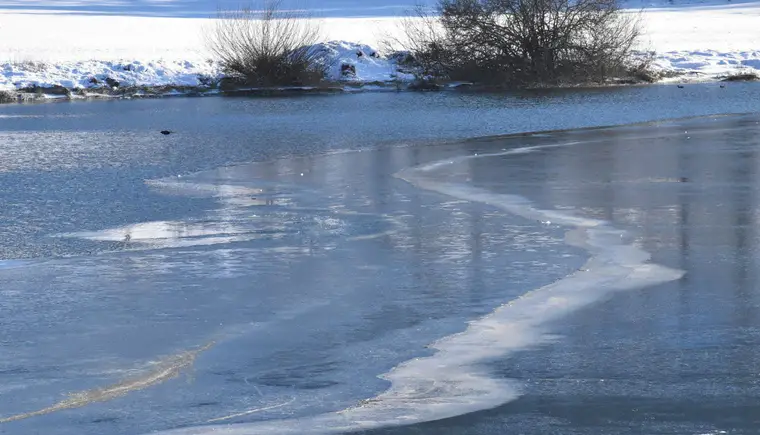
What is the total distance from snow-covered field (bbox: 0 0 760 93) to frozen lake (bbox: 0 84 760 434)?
2677 centimetres

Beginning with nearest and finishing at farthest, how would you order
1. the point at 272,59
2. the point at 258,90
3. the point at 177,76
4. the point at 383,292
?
the point at 383,292, the point at 258,90, the point at 272,59, the point at 177,76

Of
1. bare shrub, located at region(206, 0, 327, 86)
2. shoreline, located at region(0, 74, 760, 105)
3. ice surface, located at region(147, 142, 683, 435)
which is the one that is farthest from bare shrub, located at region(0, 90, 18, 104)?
ice surface, located at region(147, 142, 683, 435)

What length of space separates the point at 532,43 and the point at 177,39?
78.0 ft

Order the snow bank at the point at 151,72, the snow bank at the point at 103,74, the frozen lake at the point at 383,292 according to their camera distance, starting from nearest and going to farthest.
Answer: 1. the frozen lake at the point at 383,292
2. the snow bank at the point at 103,74
3. the snow bank at the point at 151,72

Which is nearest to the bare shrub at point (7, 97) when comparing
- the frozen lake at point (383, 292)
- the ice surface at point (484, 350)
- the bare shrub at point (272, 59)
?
the bare shrub at point (272, 59)

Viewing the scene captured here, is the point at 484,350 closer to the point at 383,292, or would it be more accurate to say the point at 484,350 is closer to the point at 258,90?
the point at 383,292

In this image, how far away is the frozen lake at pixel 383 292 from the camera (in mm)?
6051

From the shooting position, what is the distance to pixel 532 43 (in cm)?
4475

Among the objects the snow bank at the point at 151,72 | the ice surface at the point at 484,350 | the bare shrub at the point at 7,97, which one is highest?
the snow bank at the point at 151,72

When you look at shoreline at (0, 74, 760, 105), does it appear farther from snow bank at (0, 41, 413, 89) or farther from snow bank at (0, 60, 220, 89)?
snow bank at (0, 60, 220, 89)

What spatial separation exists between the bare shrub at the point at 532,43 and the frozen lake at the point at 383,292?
2603 cm

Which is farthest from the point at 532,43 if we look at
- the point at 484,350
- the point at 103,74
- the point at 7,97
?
the point at 484,350

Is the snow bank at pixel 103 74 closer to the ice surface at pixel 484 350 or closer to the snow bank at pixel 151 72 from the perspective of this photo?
the snow bank at pixel 151 72

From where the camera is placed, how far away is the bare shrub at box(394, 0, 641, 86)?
44250mm
